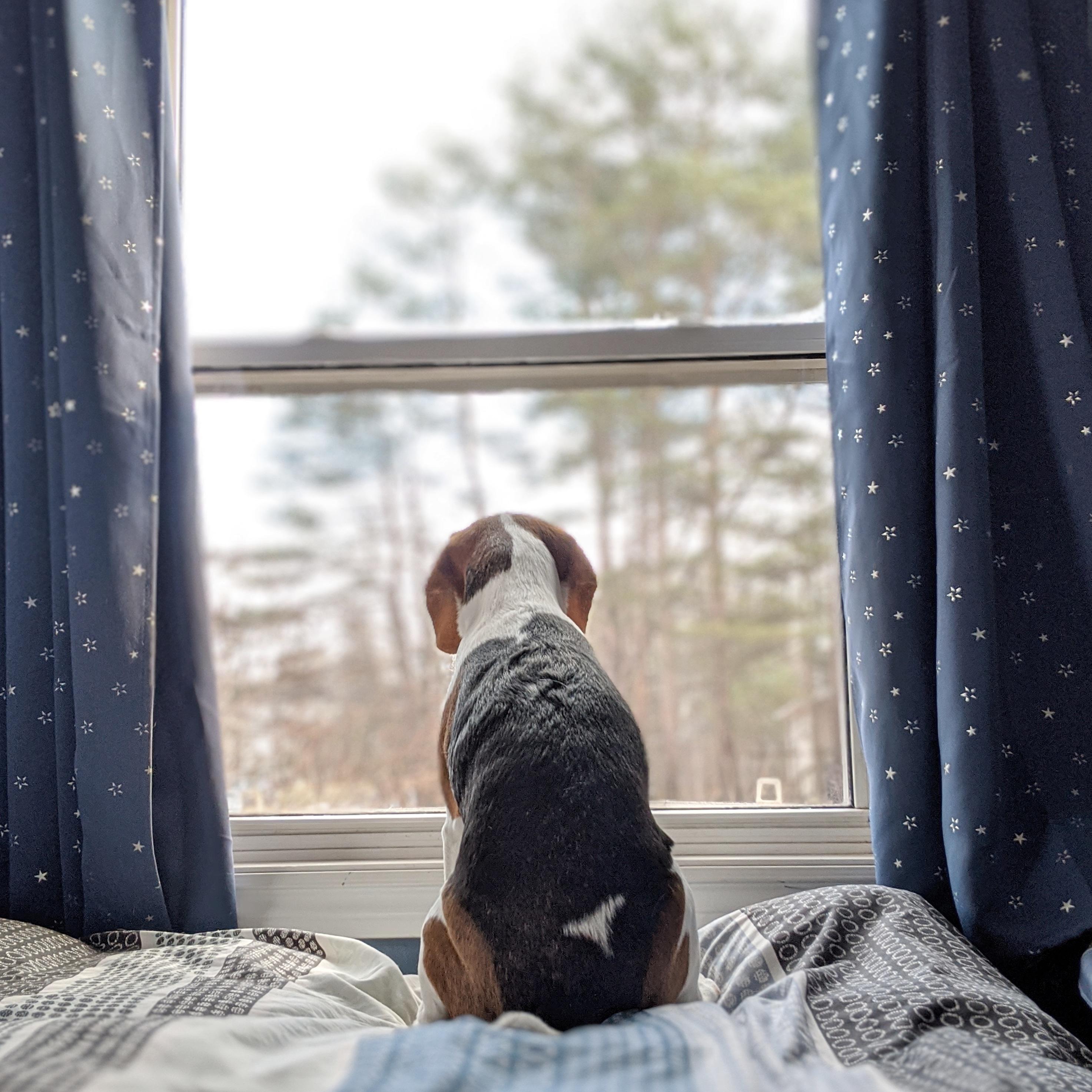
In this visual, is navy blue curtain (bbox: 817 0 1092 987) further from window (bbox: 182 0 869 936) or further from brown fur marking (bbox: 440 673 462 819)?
brown fur marking (bbox: 440 673 462 819)

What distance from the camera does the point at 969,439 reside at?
55.8 inches

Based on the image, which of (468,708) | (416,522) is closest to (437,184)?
(416,522)

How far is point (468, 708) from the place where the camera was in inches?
48.3

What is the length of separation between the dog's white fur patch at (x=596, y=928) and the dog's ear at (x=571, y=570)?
A: 1.58ft

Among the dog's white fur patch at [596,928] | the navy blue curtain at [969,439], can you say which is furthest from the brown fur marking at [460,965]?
the navy blue curtain at [969,439]

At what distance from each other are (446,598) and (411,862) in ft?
1.85

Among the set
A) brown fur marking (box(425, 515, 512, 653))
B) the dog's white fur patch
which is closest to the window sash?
brown fur marking (box(425, 515, 512, 653))

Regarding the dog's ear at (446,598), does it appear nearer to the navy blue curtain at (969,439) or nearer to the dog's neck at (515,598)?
the dog's neck at (515,598)

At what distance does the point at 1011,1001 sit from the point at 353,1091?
0.74 m

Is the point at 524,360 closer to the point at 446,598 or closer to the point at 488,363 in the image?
the point at 488,363

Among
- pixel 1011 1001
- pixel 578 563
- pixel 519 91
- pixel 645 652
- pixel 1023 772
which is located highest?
pixel 519 91

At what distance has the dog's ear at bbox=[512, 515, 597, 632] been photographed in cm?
144

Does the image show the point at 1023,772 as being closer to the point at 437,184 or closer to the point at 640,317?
the point at 640,317

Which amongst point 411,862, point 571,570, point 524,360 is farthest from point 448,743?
point 524,360
